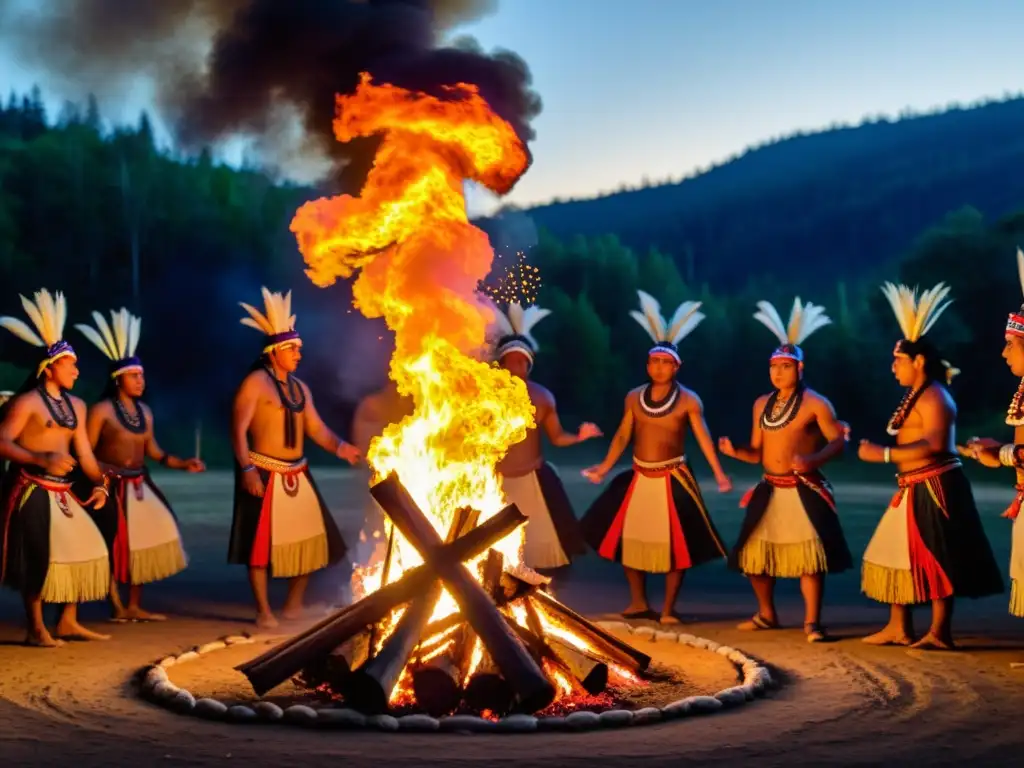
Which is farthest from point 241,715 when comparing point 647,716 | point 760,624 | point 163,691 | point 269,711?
point 760,624

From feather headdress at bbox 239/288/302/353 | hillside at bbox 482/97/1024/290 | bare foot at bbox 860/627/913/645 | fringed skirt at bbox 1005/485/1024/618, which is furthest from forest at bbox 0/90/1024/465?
fringed skirt at bbox 1005/485/1024/618

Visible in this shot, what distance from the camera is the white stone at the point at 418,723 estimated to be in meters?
5.75

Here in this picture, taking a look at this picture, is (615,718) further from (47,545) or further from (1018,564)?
(47,545)

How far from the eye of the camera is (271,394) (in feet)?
29.5

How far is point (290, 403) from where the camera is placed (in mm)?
9047

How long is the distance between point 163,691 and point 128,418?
3285 millimetres

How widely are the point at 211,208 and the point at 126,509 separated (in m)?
38.5

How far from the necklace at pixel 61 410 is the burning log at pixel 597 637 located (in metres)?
3.31

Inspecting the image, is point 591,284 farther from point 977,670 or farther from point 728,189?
point 728,189

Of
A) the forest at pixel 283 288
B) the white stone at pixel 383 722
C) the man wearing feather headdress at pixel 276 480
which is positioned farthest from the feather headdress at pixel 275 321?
the forest at pixel 283 288

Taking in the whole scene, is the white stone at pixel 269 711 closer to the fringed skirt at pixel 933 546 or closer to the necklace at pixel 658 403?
→ the fringed skirt at pixel 933 546

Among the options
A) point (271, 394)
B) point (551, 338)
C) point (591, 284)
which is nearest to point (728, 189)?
point (591, 284)

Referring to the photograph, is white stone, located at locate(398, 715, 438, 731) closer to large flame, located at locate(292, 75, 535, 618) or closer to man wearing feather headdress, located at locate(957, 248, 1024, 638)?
large flame, located at locate(292, 75, 535, 618)

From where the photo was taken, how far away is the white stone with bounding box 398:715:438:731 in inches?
226
